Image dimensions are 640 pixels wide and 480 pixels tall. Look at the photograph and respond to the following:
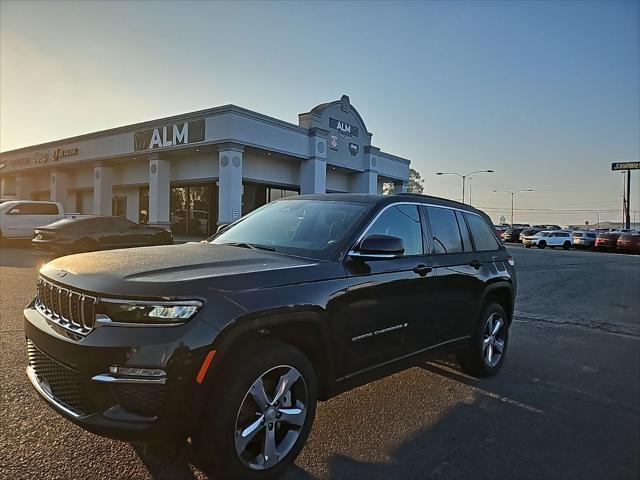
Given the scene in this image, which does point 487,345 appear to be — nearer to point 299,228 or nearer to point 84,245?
point 299,228

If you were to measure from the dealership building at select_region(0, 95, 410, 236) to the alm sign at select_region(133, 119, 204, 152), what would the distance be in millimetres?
49

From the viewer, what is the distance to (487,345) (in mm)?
4836

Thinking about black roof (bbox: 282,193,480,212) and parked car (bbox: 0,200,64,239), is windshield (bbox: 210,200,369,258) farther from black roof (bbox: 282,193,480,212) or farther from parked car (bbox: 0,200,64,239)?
parked car (bbox: 0,200,64,239)

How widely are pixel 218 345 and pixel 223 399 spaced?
294mm

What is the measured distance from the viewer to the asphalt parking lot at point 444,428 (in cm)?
287

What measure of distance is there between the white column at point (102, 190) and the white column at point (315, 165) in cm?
1218

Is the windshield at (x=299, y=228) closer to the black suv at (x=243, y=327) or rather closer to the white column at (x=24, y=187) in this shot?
the black suv at (x=243, y=327)

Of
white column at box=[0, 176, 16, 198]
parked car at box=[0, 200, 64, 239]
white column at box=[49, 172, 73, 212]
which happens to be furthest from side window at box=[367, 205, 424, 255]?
white column at box=[0, 176, 16, 198]

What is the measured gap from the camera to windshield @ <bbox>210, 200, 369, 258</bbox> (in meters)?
3.52

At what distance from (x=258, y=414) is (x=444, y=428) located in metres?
1.63

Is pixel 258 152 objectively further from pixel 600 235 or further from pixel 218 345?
pixel 600 235

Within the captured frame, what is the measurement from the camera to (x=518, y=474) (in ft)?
9.59

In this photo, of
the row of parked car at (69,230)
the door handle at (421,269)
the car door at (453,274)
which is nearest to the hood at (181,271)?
the door handle at (421,269)

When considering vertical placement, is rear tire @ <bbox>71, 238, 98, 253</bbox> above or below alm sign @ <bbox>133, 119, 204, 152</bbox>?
below
